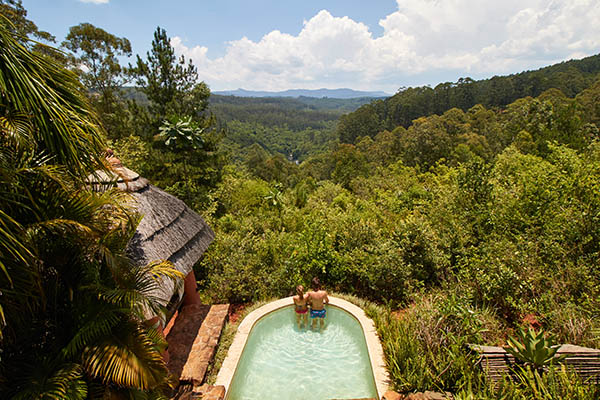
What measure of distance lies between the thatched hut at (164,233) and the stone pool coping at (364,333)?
1599 millimetres

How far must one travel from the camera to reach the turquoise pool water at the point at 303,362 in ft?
17.5

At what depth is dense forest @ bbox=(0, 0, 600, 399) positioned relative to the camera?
103 inches

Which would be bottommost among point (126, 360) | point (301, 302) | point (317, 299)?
point (301, 302)

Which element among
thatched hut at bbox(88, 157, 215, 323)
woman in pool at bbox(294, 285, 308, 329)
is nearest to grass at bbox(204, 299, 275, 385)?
woman in pool at bbox(294, 285, 308, 329)

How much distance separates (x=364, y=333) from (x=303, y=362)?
148 cm

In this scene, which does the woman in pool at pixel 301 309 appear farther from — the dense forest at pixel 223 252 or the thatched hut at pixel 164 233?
the thatched hut at pixel 164 233

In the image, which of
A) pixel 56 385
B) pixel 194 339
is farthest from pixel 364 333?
pixel 56 385

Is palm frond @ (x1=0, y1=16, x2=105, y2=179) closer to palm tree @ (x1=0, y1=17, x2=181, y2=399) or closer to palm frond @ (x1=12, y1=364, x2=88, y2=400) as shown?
palm tree @ (x1=0, y1=17, x2=181, y2=399)

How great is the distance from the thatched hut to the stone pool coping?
160 centimetres

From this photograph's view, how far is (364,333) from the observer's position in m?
6.39

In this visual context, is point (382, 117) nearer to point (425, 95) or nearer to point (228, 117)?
point (425, 95)

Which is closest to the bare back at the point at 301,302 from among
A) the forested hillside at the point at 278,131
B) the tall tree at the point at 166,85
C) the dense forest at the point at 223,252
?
the dense forest at the point at 223,252

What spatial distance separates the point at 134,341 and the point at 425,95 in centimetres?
7552

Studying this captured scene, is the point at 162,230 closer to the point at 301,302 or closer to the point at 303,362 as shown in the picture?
the point at 301,302
